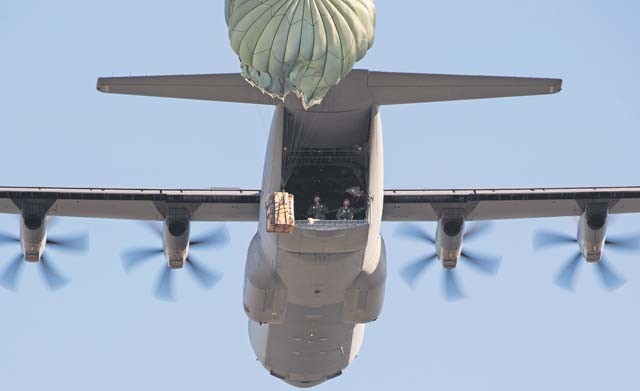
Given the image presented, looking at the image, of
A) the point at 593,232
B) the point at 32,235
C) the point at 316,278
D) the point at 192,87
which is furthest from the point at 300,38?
the point at 593,232

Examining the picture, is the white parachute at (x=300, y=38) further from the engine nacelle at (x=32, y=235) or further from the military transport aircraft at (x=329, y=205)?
the engine nacelle at (x=32, y=235)

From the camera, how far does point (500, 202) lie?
52.5 metres

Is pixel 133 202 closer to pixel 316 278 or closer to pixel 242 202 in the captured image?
pixel 242 202

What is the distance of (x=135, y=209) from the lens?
171 feet

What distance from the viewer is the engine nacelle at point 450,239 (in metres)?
51.4

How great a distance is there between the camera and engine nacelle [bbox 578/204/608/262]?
5209cm

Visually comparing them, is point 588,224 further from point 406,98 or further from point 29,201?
point 29,201

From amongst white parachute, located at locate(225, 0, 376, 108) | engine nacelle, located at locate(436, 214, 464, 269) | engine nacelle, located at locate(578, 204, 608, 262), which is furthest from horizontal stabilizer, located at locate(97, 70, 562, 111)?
engine nacelle, located at locate(578, 204, 608, 262)

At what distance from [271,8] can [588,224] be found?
49.4 ft

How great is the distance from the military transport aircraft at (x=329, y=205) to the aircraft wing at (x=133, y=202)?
0.04 m

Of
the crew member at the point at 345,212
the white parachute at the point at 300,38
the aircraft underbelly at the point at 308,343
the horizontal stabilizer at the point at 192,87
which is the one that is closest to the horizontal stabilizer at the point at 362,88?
the horizontal stabilizer at the point at 192,87

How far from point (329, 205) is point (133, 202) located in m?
6.71

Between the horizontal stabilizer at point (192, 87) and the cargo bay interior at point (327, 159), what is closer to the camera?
the horizontal stabilizer at point (192, 87)

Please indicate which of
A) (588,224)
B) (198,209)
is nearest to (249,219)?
(198,209)
